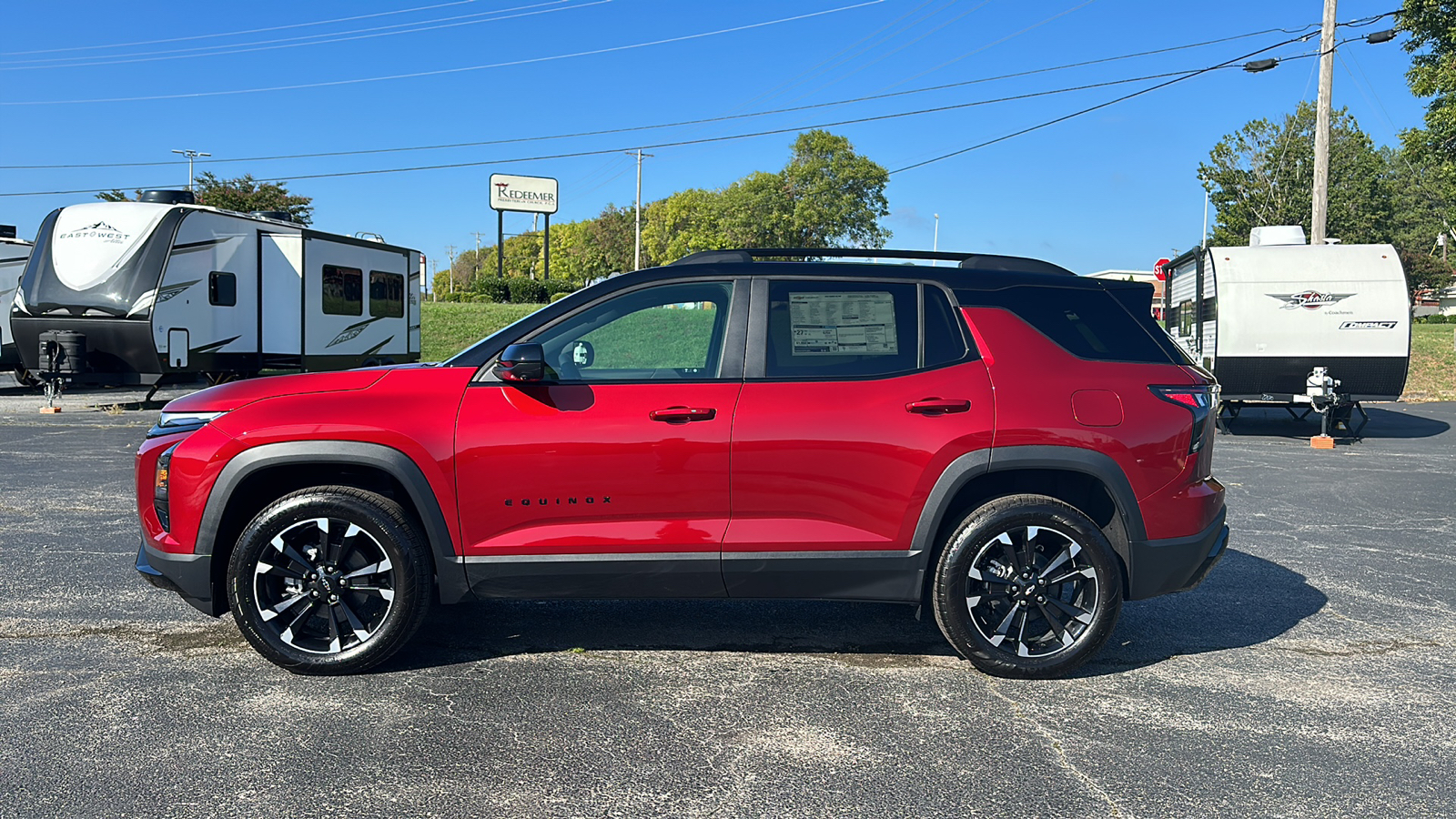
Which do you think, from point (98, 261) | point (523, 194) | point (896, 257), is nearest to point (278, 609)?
point (896, 257)

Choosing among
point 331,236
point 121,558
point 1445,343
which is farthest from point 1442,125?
point 121,558

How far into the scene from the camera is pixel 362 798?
10.3ft

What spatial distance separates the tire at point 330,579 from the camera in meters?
4.15

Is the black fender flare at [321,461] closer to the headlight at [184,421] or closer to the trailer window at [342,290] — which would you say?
the headlight at [184,421]

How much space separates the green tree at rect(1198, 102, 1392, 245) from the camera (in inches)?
1797

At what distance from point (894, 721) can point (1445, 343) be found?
30451mm

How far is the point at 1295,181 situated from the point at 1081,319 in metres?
48.8

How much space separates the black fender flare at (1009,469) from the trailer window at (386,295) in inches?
702

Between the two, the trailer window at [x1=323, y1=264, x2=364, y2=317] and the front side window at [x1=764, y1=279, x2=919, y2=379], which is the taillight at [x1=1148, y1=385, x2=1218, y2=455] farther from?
the trailer window at [x1=323, y1=264, x2=364, y2=317]

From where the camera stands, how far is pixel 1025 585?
169 inches

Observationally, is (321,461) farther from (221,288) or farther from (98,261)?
(221,288)

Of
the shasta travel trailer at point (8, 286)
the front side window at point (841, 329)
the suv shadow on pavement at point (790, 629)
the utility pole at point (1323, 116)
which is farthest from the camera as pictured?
the utility pole at point (1323, 116)

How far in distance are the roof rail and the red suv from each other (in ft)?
0.54

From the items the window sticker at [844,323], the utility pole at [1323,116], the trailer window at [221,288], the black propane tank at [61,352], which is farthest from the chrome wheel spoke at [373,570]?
the utility pole at [1323,116]
